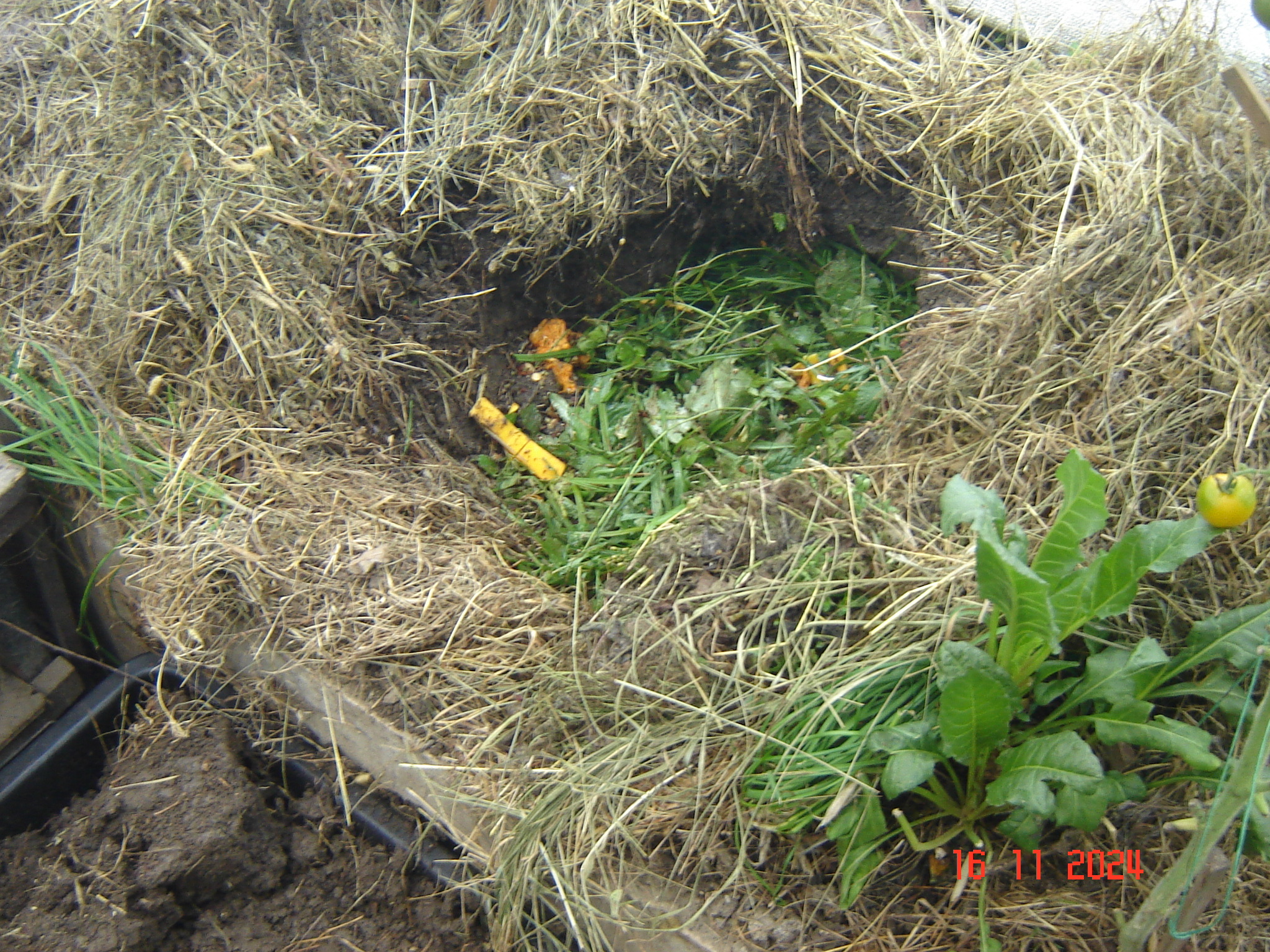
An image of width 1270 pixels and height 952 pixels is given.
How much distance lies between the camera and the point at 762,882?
169 centimetres

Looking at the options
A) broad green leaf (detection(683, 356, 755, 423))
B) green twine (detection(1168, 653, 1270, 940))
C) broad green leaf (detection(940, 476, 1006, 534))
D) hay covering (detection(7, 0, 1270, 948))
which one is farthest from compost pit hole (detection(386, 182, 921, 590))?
green twine (detection(1168, 653, 1270, 940))

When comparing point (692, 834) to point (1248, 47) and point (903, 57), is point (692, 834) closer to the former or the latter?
point (903, 57)

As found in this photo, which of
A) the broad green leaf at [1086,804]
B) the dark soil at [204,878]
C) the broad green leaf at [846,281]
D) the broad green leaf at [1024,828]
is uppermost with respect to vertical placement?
the broad green leaf at [846,281]

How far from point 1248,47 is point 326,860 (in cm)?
372

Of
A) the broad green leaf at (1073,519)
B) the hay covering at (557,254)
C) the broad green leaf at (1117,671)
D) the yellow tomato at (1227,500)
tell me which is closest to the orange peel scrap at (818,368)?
the hay covering at (557,254)

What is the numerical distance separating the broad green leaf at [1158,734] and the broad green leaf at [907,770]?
31cm

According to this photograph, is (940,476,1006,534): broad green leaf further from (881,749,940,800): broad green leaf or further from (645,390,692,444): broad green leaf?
(645,390,692,444): broad green leaf

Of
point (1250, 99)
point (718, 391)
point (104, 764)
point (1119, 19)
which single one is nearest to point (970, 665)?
point (1250, 99)

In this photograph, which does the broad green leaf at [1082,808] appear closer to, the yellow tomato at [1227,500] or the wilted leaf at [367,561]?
the yellow tomato at [1227,500]

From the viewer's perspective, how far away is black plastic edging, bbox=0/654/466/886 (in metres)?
2.14

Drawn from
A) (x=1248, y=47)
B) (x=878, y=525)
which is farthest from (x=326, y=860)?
(x=1248, y=47)

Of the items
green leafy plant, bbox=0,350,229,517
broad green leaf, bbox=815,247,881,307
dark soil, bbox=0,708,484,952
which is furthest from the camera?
broad green leaf, bbox=815,247,881,307

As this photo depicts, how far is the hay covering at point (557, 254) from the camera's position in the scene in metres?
1.81

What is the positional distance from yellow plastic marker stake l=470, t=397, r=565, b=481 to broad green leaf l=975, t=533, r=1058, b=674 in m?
1.46
